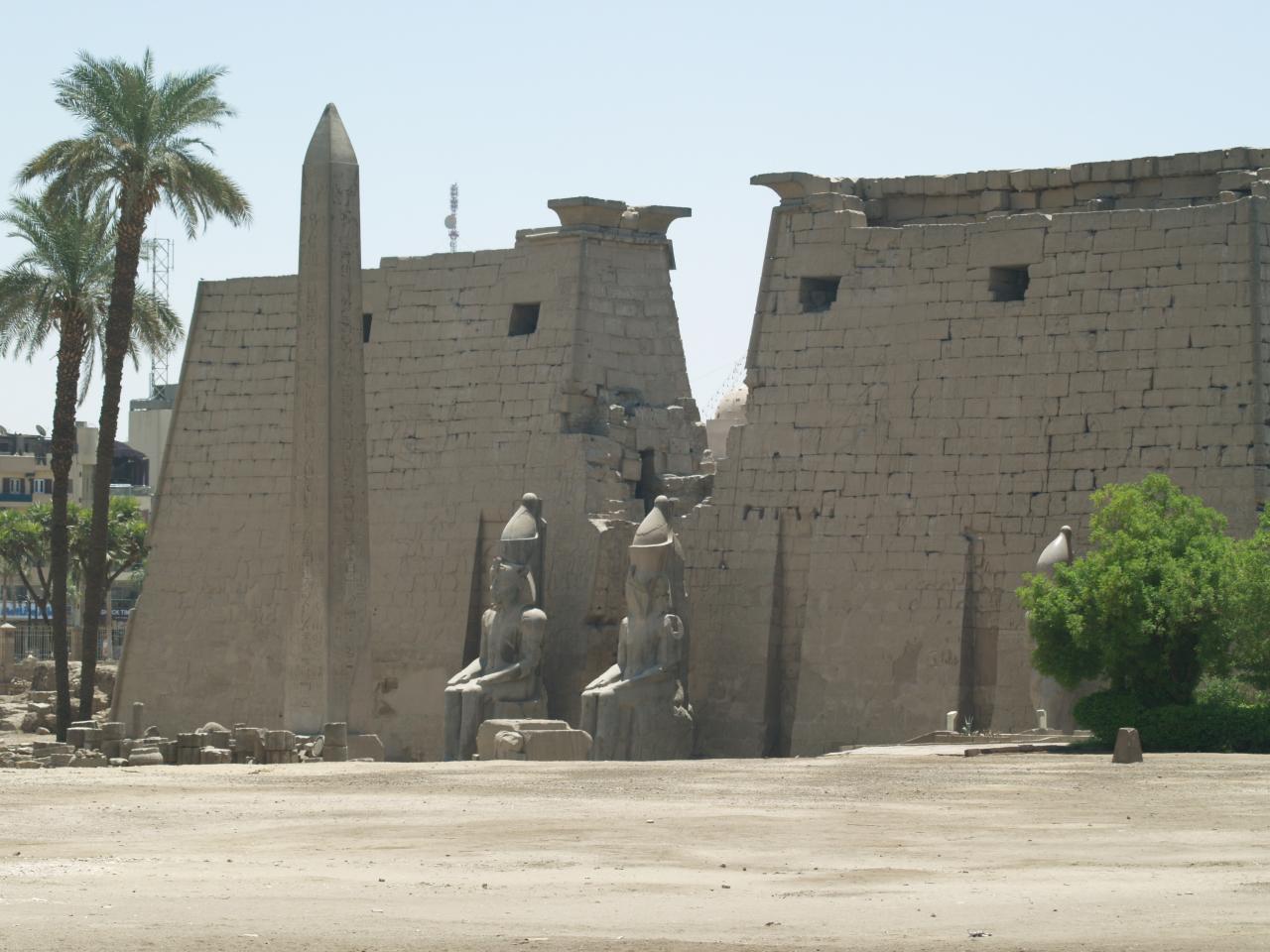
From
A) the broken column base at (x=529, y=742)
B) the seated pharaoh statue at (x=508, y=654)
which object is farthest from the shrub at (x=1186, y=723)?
the seated pharaoh statue at (x=508, y=654)

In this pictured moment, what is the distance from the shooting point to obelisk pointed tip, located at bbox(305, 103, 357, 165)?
22750 mm

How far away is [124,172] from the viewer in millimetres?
28094

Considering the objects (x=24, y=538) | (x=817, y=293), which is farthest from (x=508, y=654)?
(x=24, y=538)

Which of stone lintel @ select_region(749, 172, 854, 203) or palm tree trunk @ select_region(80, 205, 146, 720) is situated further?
palm tree trunk @ select_region(80, 205, 146, 720)

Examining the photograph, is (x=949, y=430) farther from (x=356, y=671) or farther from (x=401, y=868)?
(x=401, y=868)

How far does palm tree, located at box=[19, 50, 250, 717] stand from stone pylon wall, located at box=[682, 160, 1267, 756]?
685 centimetres

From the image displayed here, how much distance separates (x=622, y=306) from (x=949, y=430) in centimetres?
429

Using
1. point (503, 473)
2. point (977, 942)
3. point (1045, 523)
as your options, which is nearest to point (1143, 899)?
point (977, 942)

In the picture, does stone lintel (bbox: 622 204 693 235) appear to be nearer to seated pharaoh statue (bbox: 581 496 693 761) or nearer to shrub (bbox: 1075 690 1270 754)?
seated pharaoh statue (bbox: 581 496 693 761)

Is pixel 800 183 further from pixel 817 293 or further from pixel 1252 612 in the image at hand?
pixel 1252 612

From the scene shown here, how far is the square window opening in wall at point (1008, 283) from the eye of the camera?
23.5 m

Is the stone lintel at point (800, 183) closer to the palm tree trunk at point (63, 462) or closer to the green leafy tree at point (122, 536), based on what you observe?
the palm tree trunk at point (63, 462)

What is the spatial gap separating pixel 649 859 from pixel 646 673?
1031 cm

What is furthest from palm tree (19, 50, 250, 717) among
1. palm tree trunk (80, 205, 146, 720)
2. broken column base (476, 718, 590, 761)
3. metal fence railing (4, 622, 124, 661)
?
metal fence railing (4, 622, 124, 661)
